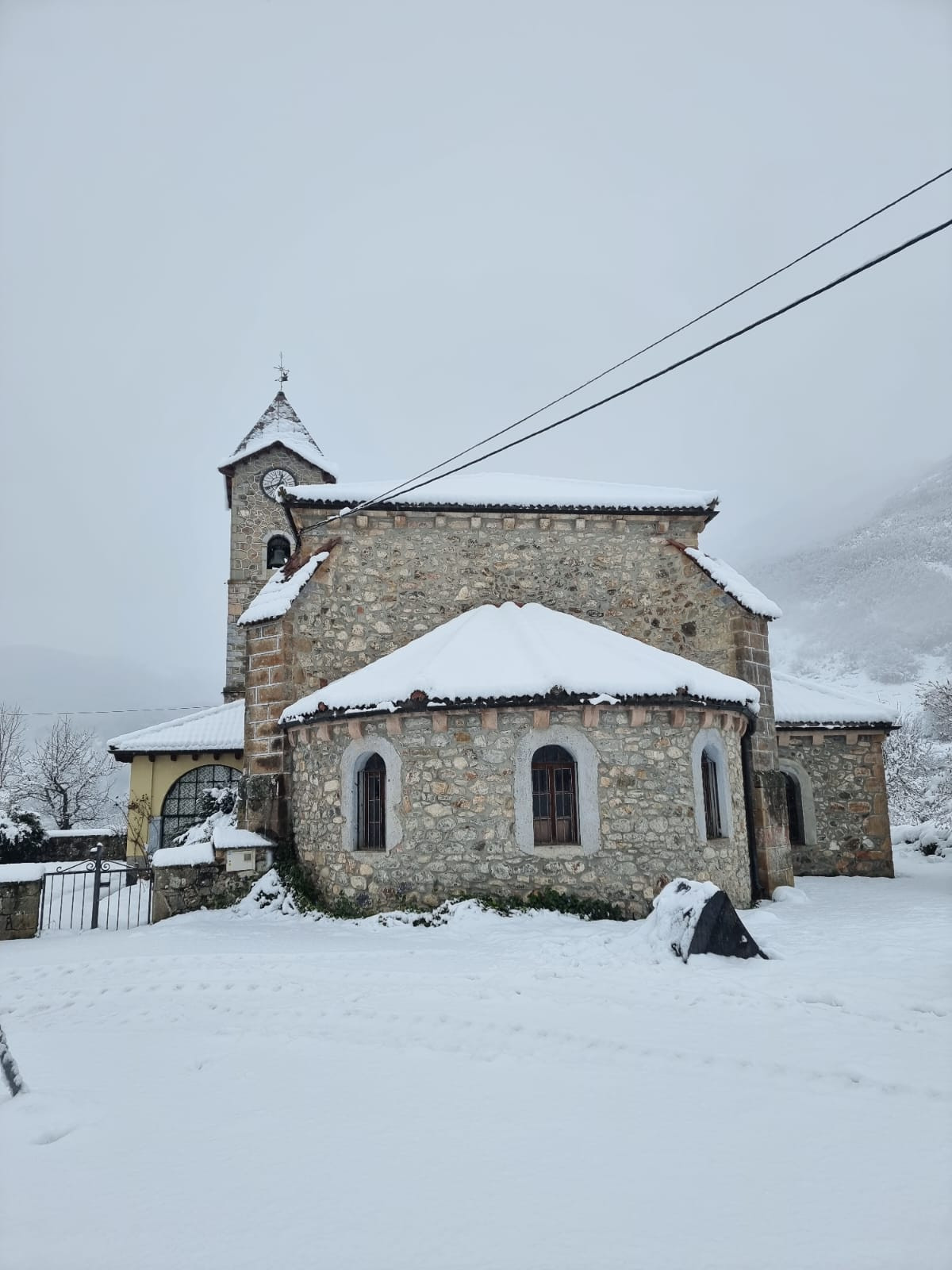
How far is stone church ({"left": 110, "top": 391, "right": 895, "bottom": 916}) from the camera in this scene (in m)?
10.5

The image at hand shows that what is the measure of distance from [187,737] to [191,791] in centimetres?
159

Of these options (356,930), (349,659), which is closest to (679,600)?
(349,659)

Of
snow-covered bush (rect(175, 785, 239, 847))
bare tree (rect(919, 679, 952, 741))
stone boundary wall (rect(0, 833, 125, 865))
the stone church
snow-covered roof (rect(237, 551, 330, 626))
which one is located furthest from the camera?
bare tree (rect(919, 679, 952, 741))

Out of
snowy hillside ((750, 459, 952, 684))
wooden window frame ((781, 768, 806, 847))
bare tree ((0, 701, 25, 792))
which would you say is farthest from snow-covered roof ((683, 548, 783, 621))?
snowy hillside ((750, 459, 952, 684))

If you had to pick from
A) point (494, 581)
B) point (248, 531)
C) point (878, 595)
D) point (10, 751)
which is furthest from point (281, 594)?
point (878, 595)

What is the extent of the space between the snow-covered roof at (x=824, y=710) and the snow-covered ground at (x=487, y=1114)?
321 inches

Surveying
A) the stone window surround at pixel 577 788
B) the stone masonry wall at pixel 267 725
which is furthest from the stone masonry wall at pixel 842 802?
the stone masonry wall at pixel 267 725

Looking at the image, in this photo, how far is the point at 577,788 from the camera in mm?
10625

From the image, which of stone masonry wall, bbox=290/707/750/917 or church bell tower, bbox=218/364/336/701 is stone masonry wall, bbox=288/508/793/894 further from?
church bell tower, bbox=218/364/336/701

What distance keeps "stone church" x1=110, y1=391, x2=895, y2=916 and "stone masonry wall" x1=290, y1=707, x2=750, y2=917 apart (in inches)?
1.0

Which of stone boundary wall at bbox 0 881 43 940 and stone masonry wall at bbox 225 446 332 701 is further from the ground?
stone masonry wall at bbox 225 446 332 701

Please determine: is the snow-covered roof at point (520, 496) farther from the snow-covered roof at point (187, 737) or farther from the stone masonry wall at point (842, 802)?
the snow-covered roof at point (187, 737)

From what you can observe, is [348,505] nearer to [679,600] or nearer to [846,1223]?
[679,600]

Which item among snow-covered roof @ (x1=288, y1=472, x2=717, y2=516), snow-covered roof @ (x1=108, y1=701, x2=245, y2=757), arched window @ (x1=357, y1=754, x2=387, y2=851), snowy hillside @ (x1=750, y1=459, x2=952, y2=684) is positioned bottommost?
arched window @ (x1=357, y1=754, x2=387, y2=851)
